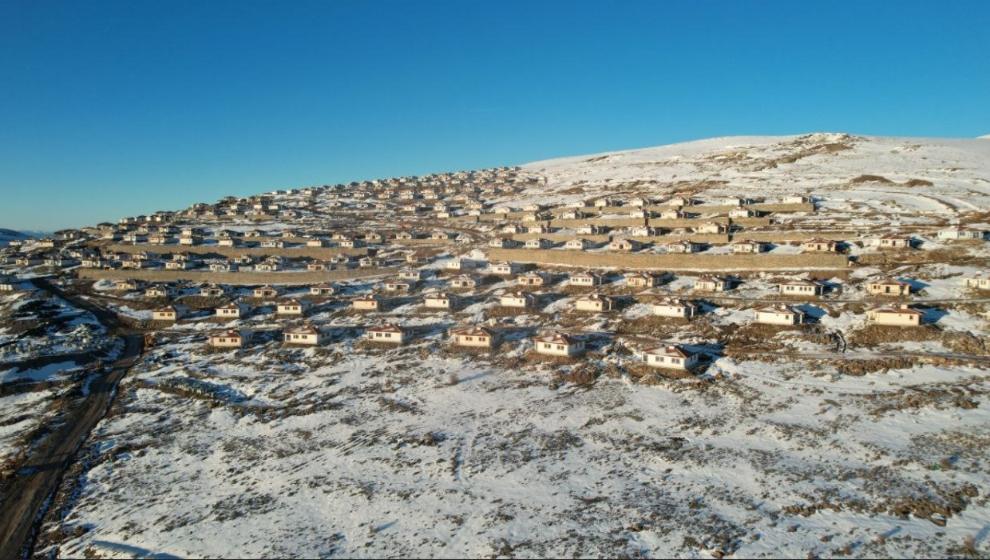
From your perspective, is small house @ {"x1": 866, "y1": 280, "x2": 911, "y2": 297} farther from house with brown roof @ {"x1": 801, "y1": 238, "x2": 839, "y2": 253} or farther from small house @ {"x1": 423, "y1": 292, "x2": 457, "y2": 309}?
small house @ {"x1": 423, "y1": 292, "x2": 457, "y2": 309}

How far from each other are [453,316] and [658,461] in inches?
1353

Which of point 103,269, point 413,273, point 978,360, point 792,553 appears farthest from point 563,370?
point 103,269

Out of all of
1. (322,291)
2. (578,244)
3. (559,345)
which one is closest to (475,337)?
(559,345)

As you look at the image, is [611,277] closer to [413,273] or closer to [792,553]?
[413,273]

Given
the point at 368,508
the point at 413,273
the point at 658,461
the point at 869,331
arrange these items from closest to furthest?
1. the point at 368,508
2. the point at 658,461
3. the point at 869,331
4. the point at 413,273

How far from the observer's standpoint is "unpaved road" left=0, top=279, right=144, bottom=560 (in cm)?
3071

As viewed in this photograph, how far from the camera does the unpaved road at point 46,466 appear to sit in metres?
30.7

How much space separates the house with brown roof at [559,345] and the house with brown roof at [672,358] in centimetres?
615

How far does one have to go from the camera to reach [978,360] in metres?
38.9

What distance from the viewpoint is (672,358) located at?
143 ft

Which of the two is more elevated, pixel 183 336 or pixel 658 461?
pixel 183 336

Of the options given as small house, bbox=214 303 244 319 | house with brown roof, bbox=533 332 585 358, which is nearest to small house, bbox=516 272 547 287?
house with brown roof, bbox=533 332 585 358

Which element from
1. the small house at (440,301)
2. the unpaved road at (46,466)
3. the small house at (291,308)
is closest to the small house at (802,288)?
the small house at (440,301)

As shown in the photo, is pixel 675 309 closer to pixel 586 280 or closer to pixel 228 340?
pixel 586 280
